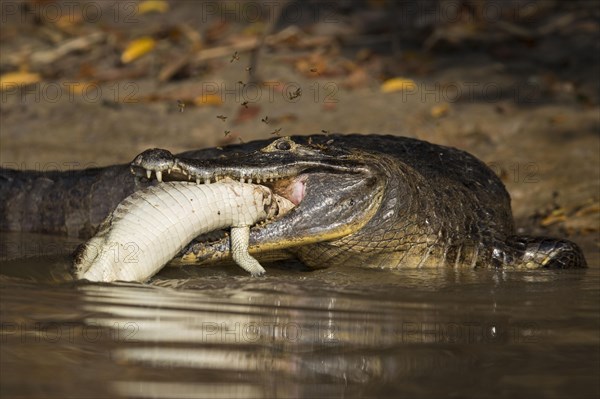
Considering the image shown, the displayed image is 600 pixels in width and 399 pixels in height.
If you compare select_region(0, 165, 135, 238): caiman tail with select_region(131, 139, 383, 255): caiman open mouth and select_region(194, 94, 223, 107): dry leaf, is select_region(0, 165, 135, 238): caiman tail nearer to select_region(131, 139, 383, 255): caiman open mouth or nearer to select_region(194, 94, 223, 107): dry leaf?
select_region(131, 139, 383, 255): caiman open mouth

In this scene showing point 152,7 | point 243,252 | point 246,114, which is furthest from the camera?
point 152,7

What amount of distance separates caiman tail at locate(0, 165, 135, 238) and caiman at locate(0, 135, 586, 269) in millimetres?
14

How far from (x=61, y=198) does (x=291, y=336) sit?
3.91 metres

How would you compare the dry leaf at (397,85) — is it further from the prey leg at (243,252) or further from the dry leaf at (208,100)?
the prey leg at (243,252)

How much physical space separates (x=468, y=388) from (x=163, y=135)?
6.41m

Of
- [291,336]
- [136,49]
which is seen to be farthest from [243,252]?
[136,49]

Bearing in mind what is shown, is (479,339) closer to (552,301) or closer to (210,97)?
(552,301)

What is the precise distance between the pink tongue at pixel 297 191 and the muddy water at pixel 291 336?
0.44m

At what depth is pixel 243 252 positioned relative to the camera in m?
5.52

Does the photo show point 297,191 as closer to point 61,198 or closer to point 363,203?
point 363,203

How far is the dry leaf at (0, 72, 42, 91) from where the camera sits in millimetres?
10820

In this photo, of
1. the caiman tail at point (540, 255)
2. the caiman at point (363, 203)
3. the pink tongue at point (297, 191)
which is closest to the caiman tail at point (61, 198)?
the caiman at point (363, 203)

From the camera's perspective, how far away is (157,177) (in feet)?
17.2

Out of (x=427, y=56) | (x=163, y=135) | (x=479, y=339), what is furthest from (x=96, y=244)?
(x=427, y=56)
